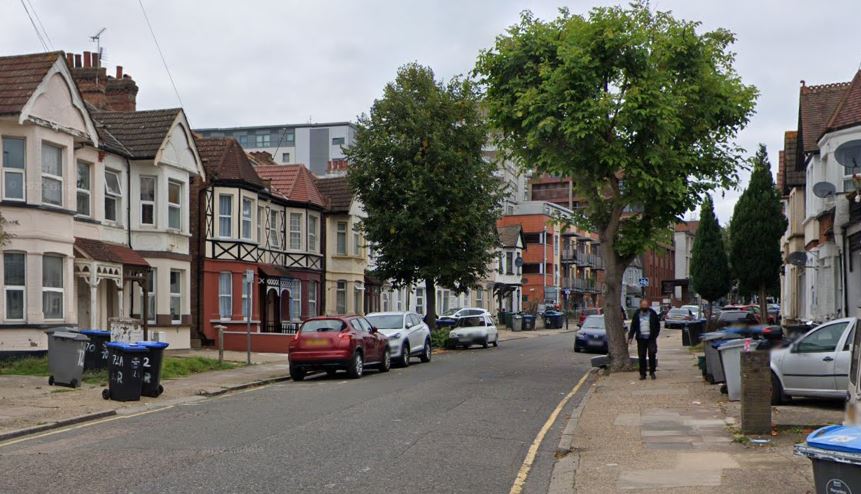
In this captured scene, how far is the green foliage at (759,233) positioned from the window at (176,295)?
2656 cm

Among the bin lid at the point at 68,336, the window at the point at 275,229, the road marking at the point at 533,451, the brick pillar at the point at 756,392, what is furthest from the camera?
the window at the point at 275,229

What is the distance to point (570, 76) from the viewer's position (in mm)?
21531

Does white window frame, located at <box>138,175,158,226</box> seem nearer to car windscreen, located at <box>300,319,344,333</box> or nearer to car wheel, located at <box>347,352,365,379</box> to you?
car windscreen, located at <box>300,319,344,333</box>

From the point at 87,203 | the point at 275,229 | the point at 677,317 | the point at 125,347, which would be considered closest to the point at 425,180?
the point at 275,229

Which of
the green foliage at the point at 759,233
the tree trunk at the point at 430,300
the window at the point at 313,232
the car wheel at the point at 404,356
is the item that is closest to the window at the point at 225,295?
the window at the point at 313,232

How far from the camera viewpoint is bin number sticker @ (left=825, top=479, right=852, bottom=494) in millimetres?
5777

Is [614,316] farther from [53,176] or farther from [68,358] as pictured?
[53,176]

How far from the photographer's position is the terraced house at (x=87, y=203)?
868 inches

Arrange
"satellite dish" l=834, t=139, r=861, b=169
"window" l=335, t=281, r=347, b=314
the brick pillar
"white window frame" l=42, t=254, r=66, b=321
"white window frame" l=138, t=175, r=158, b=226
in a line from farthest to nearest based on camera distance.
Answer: "window" l=335, t=281, r=347, b=314 < "white window frame" l=138, t=175, r=158, b=226 < "white window frame" l=42, t=254, r=66, b=321 < "satellite dish" l=834, t=139, r=861, b=169 < the brick pillar

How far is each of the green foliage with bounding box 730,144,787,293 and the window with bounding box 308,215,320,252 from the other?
19833 mm

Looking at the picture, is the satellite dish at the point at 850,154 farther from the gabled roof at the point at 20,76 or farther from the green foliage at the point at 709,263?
the green foliage at the point at 709,263

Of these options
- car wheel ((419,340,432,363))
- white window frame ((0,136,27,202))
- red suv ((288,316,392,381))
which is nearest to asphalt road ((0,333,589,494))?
red suv ((288,316,392,381))

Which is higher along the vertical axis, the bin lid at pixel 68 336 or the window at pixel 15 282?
the window at pixel 15 282

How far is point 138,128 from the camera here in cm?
2980
